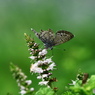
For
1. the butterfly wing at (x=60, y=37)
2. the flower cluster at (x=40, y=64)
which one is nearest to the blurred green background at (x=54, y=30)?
the butterfly wing at (x=60, y=37)

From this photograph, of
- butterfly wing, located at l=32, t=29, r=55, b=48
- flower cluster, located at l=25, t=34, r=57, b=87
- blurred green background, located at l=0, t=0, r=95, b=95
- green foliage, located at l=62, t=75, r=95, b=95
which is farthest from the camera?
blurred green background, located at l=0, t=0, r=95, b=95

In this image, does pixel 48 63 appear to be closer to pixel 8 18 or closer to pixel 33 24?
pixel 33 24

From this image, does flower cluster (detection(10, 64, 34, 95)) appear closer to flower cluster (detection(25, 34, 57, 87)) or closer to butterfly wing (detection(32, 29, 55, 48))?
flower cluster (detection(25, 34, 57, 87))

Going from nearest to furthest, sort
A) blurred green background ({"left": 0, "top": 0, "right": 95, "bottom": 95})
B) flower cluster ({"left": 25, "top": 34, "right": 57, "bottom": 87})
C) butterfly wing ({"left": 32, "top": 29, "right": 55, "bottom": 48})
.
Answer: flower cluster ({"left": 25, "top": 34, "right": 57, "bottom": 87})
butterfly wing ({"left": 32, "top": 29, "right": 55, "bottom": 48})
blurred green background ({"left": 0, "top": 0, "right": 95, "bottom": 95})

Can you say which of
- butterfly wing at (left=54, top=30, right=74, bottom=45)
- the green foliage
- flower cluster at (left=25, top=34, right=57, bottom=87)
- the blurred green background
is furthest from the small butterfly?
the blurred green background

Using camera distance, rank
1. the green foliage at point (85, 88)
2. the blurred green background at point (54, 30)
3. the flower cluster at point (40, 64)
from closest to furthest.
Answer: the green foliage at point (85, 88)
the flower cluster at point (40, 64)
the blurred green background at point (54, 30)

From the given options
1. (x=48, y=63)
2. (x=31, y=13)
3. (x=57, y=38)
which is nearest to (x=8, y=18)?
(x=31, y=13)

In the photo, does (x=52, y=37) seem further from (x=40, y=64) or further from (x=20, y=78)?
(x=20, y=78)

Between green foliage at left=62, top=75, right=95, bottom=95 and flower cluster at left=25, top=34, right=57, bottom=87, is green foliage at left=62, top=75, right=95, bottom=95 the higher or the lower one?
the lower one

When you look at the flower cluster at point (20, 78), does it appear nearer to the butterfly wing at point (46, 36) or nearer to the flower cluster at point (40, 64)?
the flower cluster at point (40, 64)
